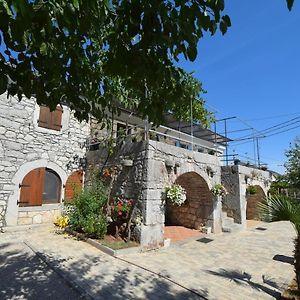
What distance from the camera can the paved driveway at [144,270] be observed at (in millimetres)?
4441

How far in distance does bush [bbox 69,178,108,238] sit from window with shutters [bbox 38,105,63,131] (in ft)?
10.4

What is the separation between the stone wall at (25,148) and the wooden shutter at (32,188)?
17 cm

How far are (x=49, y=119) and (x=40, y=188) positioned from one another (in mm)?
2759

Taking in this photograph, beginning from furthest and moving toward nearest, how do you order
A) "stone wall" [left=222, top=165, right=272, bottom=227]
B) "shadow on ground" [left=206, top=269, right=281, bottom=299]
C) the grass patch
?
"stone wall" [left=222, top=165, right=272, bottom=227]
"shadow on ground" [left=206, top=269, right=281, bottom=299]
the grass patch

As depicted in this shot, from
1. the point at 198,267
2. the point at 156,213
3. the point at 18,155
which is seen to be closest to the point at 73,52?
the point at 198,267

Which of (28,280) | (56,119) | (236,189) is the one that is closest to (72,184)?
(56,119)

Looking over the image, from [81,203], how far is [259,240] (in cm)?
652

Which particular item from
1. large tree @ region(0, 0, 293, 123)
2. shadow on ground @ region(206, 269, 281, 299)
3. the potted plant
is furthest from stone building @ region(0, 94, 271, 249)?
large tree @ region(0, 0, 293, 123)

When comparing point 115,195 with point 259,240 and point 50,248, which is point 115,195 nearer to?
point 50,248

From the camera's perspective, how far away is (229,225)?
36.8 ft

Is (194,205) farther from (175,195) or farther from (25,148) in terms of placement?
(25,148)

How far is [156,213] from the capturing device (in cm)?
750

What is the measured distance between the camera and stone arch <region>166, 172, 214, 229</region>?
9.98 m

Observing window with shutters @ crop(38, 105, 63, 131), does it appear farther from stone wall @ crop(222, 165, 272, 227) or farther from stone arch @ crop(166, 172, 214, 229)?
stone wall @ crop(222, 165, 272, 227)
